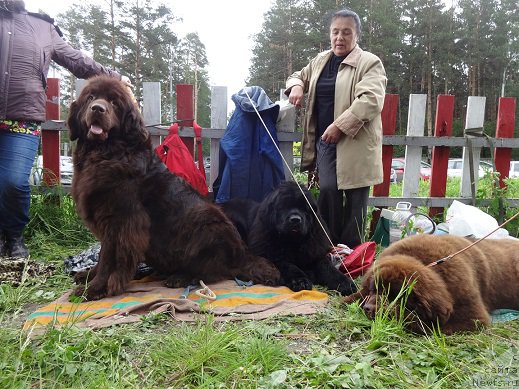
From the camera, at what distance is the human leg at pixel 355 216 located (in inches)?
157

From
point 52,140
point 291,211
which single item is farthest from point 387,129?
point 52,140

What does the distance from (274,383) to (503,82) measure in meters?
39.5

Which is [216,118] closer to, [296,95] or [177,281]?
[296,95]

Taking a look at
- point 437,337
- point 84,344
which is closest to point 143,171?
point 84,344

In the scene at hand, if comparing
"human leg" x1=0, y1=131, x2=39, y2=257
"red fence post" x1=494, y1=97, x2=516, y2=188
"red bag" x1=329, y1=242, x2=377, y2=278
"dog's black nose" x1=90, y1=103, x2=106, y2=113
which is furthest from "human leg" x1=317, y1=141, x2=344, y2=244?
"human leg" x1=0, y1=131, x2=39, y2=257

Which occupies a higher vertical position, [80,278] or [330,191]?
[330,191]

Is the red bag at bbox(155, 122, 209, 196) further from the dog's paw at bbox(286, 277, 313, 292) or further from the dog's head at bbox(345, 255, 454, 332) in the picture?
the dog's head at bbox(345, 255, 454, 332)

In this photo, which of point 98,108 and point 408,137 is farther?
point 408,137

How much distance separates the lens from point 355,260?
354cm

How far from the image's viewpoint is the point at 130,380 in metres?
1.77

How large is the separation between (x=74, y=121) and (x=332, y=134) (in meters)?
2.23

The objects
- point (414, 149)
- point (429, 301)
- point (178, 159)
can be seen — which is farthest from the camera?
point (414, 149)

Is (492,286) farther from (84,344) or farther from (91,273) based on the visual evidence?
(91,273)

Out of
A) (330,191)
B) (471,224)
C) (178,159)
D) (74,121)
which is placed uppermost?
(74,121)
